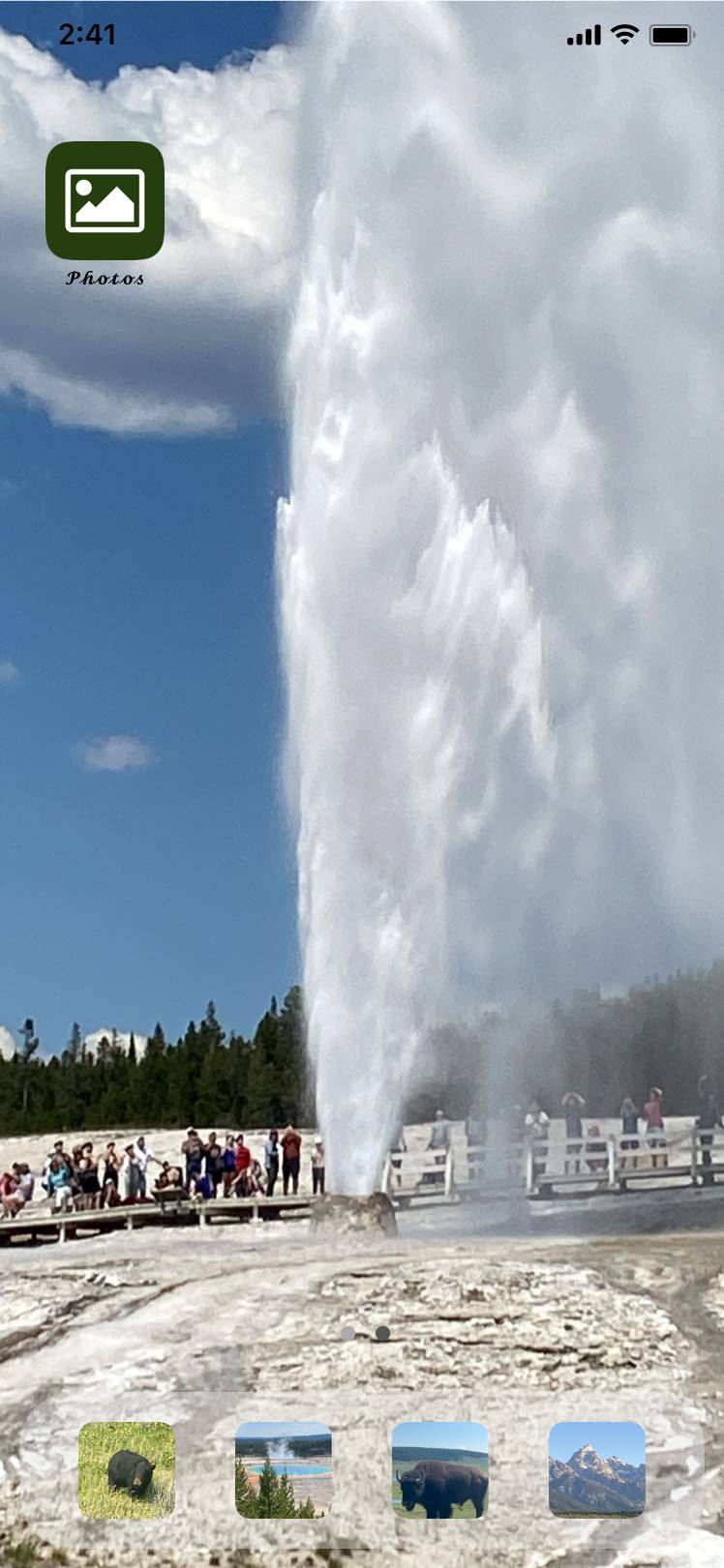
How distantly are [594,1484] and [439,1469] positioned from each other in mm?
1080

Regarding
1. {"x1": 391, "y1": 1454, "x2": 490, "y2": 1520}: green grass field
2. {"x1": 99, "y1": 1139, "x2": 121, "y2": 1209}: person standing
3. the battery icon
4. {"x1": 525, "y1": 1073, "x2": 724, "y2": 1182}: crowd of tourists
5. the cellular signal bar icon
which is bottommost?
{"x1": 391, "y1": 1454, "x2": 490, "y2": 1520}: green grass field

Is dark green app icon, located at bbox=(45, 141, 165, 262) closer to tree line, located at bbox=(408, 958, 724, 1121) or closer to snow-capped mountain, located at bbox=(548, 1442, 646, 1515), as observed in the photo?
snow-capped mountain, located at bbox=(548, 1442, 646, 1515)

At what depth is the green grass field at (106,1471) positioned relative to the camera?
1249cm

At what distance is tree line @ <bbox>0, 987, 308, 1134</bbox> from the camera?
6788 centimetres

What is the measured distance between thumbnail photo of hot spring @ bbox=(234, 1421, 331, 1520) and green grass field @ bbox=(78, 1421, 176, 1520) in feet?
1.86

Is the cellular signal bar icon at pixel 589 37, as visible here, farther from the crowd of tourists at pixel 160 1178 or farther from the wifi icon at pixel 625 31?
the crowd of tourists at pixel 160 1178

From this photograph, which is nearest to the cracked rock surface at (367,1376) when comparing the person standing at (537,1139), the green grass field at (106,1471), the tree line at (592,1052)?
the green grass field at (106,1471)

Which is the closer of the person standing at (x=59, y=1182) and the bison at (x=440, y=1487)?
the bison at (x=440, y=1487)

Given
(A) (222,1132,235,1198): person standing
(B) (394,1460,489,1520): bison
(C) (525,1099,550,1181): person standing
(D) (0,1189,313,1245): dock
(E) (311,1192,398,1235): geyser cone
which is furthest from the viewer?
(A) (222,1132,235,1198): person standing

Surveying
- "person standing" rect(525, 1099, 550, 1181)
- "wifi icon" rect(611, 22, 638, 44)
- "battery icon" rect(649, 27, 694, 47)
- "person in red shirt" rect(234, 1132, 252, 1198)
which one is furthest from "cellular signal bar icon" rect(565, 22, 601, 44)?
"person in red shirt" rect(234, 1132, 252, 1198)

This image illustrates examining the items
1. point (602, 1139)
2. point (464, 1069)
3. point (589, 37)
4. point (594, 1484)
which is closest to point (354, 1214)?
point (602, 1139)

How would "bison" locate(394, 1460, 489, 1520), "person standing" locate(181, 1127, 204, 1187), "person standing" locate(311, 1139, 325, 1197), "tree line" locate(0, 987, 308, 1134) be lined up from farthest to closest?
1. "tree line" locate(0, 987, 308, 1134)
2. "person standing" locate(181, 1127, 204, 1187)
3. "person standing" locate(311, 1139, 325, 1197)
4. "bison" locate(394, 1460, 489, 1520)

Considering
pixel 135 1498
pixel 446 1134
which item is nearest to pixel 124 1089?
pixel 446 1134

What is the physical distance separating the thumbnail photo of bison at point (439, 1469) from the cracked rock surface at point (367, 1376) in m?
0.30
